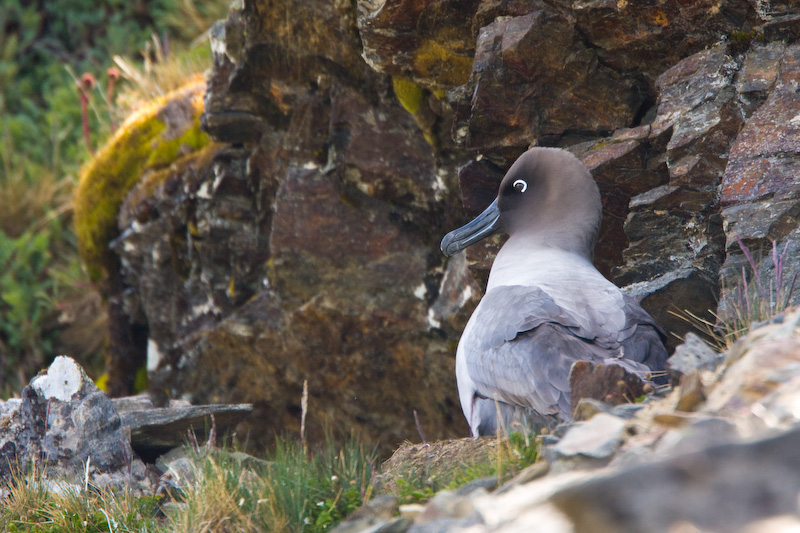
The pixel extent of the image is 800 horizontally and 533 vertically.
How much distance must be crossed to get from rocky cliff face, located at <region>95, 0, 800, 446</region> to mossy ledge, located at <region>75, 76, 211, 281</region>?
1.31 ft

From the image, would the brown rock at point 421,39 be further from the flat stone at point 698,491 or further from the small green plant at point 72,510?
the flat stone at point 698,491

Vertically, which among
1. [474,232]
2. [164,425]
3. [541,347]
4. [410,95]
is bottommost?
[164,425]

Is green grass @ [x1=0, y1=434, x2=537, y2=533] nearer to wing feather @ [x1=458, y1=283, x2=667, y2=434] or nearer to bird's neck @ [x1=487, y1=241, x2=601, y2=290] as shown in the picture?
wing feather @ [x1=458, y1=283, x2=667, y2=434]

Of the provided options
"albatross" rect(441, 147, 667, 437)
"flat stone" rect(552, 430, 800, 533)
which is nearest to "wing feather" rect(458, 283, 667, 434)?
"albatross" rect(441, 147, 667, 437)

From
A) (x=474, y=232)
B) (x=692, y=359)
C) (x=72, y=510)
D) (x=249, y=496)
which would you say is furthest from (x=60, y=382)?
(x=692, y=359)

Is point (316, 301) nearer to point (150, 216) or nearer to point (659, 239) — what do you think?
point (150, 216)

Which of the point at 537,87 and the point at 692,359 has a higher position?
the point at 537,87

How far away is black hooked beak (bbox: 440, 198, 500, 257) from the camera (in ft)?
16.9

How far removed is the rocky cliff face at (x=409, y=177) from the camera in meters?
4.60

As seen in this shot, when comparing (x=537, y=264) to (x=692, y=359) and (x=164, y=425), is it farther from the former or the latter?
(x=164, y=425)

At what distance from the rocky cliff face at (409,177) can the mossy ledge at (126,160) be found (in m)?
0.40

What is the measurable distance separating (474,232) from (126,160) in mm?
4562

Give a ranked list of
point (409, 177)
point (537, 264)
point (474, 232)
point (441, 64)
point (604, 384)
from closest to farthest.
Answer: point (604, 384), point (537, 264), point (474, 232), point (441, 64), point (409, 177)

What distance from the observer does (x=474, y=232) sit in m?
5.19
